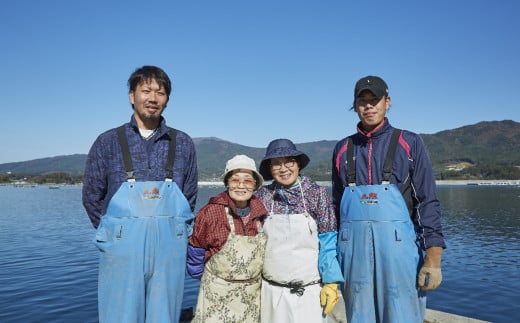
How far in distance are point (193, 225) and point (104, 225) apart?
862 mm

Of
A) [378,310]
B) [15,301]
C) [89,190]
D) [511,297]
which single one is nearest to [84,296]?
[15,301]

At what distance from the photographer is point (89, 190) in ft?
12.1

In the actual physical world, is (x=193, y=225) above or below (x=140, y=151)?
below

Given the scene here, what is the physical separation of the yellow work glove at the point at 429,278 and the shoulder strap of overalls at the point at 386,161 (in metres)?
0.89

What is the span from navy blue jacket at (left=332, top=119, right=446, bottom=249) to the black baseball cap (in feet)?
1.06

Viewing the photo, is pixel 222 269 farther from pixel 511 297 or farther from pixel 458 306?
pixel 511 297

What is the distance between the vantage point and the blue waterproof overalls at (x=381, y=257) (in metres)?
3.48

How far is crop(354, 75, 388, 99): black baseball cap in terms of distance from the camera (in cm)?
382

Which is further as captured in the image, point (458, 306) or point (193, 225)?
point (458, 306)

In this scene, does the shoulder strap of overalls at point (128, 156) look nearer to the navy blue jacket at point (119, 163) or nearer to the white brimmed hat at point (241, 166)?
the navy blue jacket at point (119, 163)

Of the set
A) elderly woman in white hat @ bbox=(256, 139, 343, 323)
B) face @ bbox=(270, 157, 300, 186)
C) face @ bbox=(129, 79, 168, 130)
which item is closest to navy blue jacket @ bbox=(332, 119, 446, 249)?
elderly woman in white hat @ bbox=(256, 139, 343, 323)

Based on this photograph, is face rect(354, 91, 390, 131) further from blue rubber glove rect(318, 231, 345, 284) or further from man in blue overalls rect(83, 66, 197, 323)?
man in blue overalls rect(83, 66, 197, 323)

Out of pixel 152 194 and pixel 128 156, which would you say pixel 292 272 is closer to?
pixel 152 194

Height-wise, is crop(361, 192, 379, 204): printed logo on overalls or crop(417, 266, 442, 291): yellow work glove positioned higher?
crop(361, 192, 379, 204): printed logo on overalls
